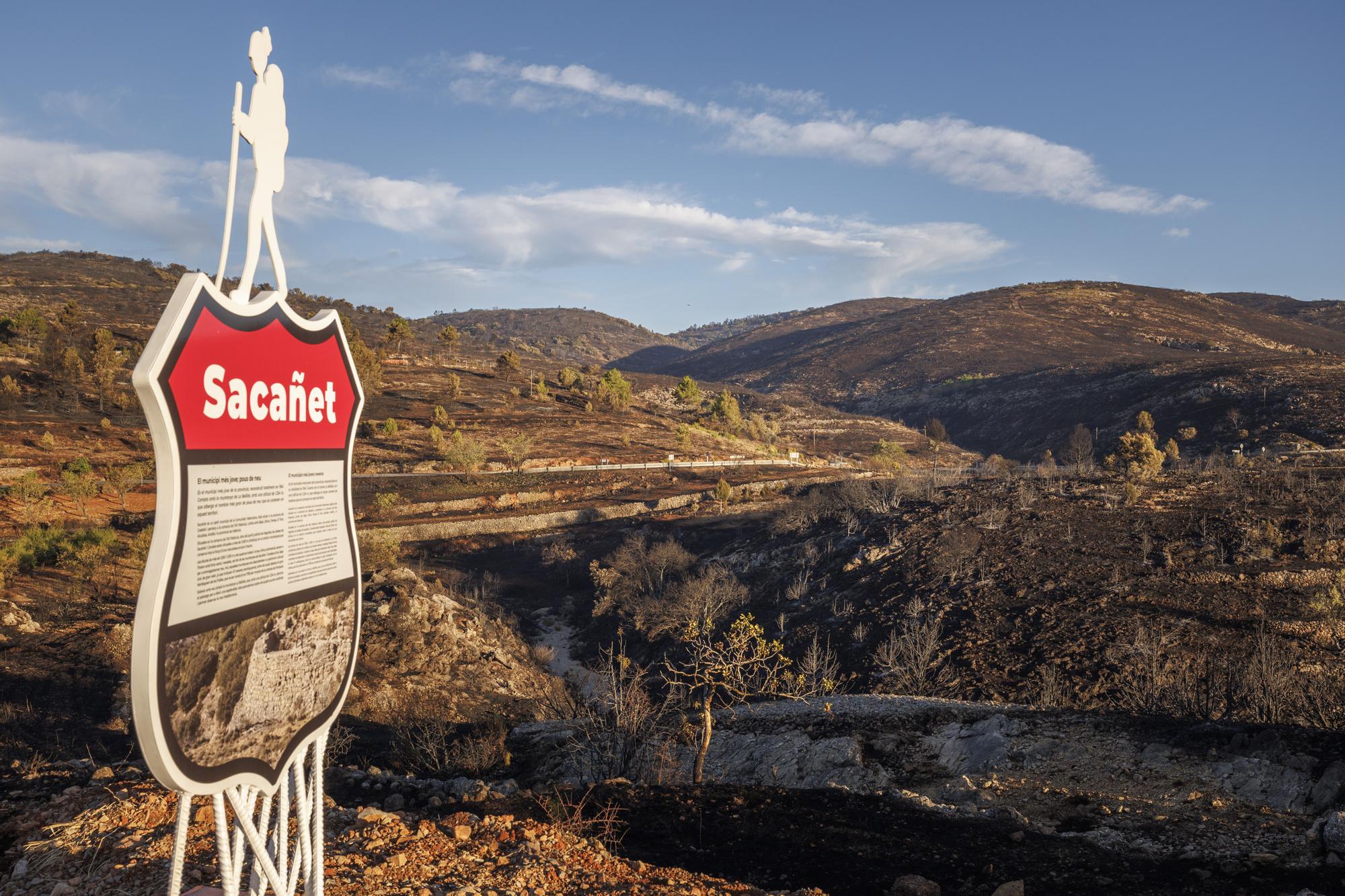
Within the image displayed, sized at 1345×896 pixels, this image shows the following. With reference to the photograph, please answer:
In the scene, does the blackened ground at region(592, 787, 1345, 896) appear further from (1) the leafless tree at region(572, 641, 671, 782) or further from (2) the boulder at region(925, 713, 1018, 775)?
(2) the boulder at region(925, 713, 1018, 775)

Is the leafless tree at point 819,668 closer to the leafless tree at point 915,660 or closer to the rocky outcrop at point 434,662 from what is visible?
the leafless tree at point 915,660

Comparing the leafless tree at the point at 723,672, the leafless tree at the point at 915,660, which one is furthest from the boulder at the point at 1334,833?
the leafless tree at the point at 915,660

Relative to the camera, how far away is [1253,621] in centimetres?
1536

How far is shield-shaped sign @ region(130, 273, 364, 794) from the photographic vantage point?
2.39 metres

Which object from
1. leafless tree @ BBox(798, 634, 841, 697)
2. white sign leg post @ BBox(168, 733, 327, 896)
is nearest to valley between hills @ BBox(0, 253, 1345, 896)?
leafless tree @ BBox(798, 634, 841, 697)

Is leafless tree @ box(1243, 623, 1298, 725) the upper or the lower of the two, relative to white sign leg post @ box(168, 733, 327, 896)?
lower

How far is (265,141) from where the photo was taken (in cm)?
312

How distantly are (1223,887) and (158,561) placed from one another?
7693mm

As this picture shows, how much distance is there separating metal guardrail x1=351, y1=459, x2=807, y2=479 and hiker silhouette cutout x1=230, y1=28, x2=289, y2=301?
1509 inches

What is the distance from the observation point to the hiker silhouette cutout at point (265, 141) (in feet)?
9.85

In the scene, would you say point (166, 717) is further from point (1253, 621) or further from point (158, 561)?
point (1253, 621)

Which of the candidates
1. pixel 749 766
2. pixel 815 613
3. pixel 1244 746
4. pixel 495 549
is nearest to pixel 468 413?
pixel 495 549

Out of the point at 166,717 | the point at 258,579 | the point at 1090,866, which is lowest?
the point at 1090,866

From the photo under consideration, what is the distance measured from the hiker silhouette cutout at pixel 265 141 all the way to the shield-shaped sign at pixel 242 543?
0.27 m
